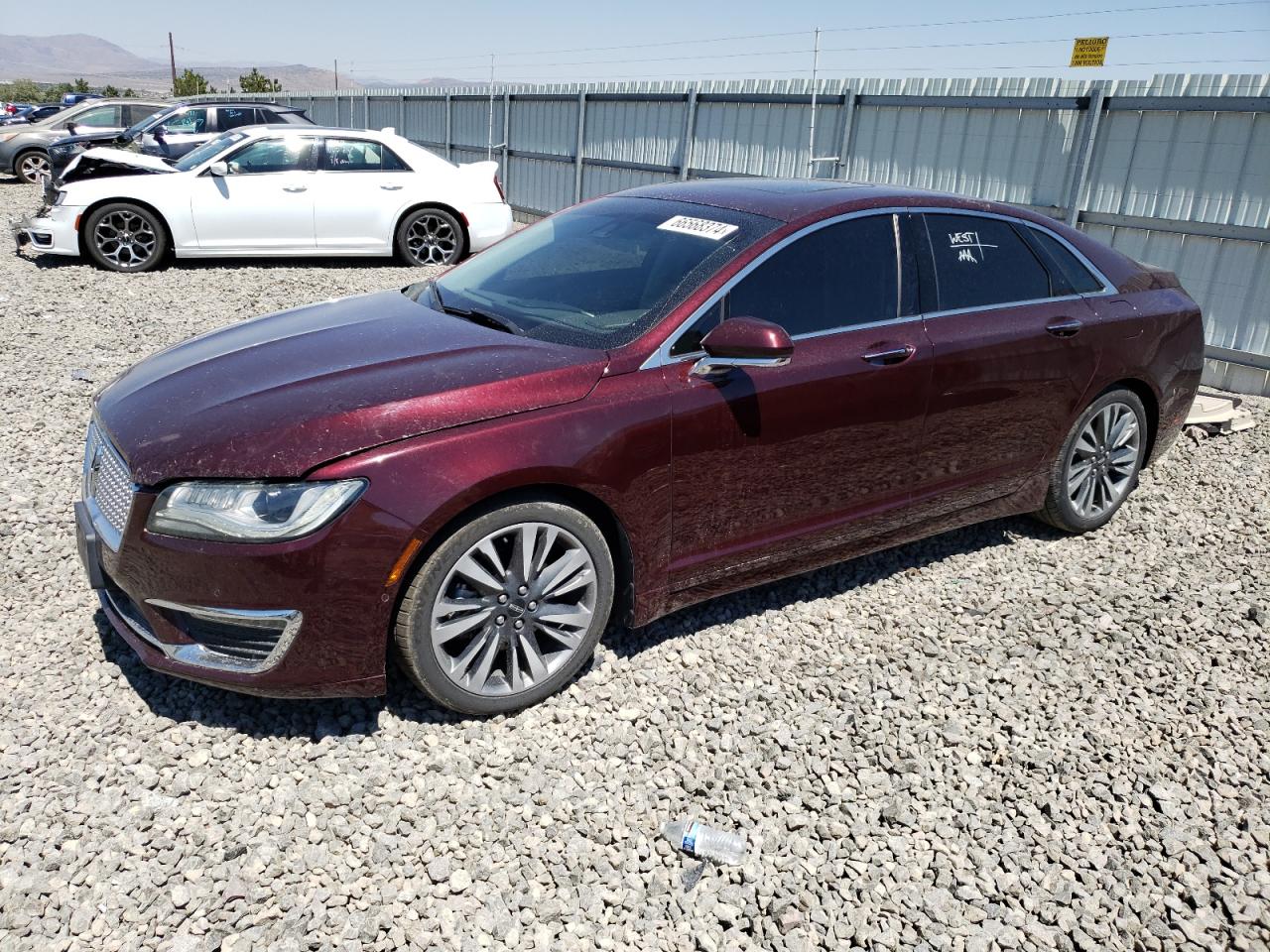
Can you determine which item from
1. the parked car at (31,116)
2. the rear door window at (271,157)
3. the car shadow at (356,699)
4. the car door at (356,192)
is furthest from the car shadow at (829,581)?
the parked car at (31,116)

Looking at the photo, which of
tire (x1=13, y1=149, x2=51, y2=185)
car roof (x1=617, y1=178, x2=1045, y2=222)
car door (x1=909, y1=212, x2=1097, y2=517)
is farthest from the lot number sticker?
tire (x1=13, y1=149, x2=51, y2=185)

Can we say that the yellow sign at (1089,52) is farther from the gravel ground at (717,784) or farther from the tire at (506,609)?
the tire at (506,609)

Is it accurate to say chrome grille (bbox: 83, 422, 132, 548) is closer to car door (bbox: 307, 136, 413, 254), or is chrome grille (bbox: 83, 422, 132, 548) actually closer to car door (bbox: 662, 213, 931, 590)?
car door (bbox: 662, 213, 931, 590)

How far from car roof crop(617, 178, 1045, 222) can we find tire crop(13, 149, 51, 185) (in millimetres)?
19302

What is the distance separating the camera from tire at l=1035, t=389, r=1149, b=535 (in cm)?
473

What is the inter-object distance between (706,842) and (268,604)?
1.46m

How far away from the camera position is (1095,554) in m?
4.87

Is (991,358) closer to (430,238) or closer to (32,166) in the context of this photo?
(430,238)

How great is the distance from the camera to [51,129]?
765 inches

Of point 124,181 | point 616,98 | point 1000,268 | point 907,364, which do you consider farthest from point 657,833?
point 616,98

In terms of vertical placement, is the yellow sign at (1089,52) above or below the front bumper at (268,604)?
above

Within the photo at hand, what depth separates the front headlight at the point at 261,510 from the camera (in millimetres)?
2861

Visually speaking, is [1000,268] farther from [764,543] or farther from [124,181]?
[124,181]

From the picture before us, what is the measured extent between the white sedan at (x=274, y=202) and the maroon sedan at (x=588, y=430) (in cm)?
728
